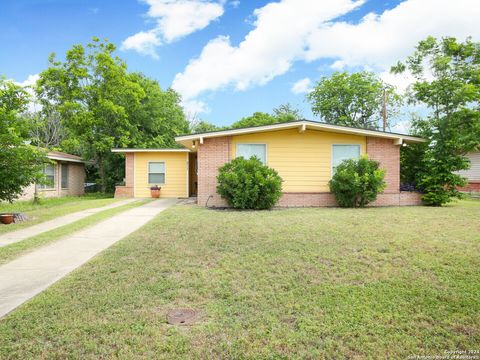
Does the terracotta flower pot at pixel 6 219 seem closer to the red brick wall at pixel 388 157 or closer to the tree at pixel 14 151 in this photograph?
the tree at pixel 14 151

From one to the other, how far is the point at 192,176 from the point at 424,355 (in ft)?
51.7

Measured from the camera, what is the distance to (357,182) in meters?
9.74

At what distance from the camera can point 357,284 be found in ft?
10.5

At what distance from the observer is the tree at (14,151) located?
746cm

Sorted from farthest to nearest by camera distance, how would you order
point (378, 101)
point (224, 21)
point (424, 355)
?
point (378, 101) < point (224, 21) < point (424, 355)

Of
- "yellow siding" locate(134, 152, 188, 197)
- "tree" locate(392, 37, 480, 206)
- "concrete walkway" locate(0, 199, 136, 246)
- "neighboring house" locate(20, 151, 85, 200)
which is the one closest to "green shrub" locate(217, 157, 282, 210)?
"concrete walkway" locate(0, 199, 136, 246)

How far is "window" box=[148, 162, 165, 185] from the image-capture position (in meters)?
16.0

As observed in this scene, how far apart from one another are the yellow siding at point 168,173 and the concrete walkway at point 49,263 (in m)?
9.27

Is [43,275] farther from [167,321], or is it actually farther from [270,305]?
[270,305]

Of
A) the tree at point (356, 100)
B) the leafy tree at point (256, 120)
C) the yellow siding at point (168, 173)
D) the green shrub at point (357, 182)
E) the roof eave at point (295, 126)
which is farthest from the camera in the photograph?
the leafy tree at point (256, 120)

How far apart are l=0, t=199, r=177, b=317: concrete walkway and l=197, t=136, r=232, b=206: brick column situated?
4.12 metres

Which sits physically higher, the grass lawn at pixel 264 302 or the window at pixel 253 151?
the window at pixel 253 151

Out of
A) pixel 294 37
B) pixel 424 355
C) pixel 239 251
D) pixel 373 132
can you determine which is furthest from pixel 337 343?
pixel 294 37

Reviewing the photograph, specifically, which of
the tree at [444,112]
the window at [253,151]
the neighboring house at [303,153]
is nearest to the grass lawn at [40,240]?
the neighboring house at [303,153]
